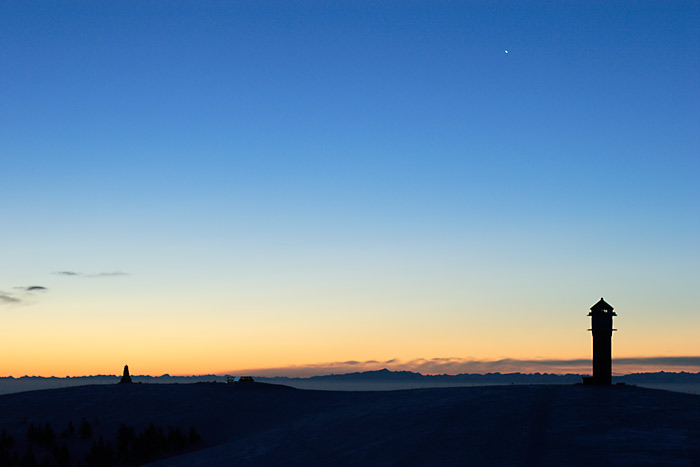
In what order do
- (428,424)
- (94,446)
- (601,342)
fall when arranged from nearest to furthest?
1. (428,424)
2. (94,446)
3. (601,342)

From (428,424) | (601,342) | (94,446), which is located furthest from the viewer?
(601,342)

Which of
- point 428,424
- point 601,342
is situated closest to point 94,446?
point 428,424

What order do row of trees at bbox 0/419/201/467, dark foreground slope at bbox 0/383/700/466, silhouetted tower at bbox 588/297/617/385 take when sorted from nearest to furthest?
dark foreground slope at bbox 0/383/700/466
row of trees at bbox 0/419/201/467
silhouetted tower at bbox 588/297/617/385

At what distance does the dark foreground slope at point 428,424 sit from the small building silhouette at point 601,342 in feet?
10.8

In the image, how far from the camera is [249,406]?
107 feet

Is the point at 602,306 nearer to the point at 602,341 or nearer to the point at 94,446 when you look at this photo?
the point at 602,341

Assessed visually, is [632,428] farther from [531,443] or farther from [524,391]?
[524,391]

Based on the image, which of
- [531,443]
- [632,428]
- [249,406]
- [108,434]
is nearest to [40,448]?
[108,434]

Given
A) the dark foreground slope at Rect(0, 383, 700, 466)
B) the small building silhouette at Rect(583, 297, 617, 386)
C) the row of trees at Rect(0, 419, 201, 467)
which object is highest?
the small building silhouette at Rect(583, 297, 617, 386)

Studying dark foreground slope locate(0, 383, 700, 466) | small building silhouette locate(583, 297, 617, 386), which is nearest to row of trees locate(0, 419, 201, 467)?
dark foreground slope locate(0, 383, 700, 466)

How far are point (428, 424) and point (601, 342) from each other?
42.7 feet

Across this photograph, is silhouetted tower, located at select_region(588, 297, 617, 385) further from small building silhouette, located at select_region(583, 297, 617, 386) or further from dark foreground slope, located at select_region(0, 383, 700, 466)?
dark foreground slope, located at select_region(0, 383, 700, 466)

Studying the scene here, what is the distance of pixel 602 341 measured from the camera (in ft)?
96.0

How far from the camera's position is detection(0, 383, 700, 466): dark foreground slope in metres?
15.1
